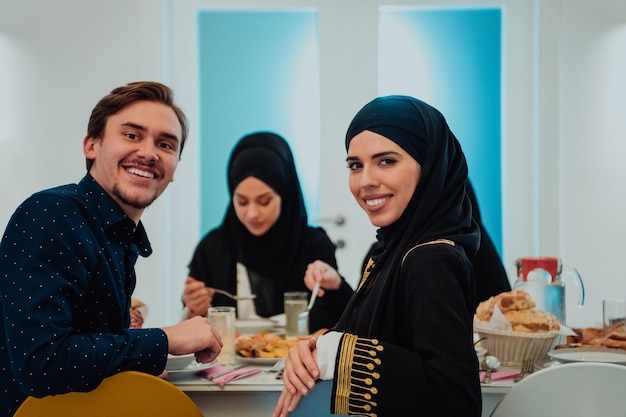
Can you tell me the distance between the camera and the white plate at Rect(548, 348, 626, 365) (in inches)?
78.7

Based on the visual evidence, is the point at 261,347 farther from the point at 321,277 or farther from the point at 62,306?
the point at 62,306

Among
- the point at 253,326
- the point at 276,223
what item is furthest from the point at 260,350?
the point at 276,223

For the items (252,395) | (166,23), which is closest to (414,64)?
(166,23)

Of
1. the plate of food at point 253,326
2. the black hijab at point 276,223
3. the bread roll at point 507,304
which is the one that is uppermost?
the black hijab at point 276,223

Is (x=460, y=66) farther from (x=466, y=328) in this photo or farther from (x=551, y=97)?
(x=466, y=328)

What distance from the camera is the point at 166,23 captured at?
4270mm

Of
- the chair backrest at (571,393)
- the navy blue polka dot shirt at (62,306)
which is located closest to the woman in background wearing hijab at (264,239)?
the navy blue polka dot shirt at (62,306)

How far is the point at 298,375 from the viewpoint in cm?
152

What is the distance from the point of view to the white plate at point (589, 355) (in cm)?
200

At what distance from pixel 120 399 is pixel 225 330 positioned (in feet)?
1.91

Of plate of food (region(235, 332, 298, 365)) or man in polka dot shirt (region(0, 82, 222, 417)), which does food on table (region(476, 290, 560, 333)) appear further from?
man in polka dot shirt (region(0, 82, 222, 417))

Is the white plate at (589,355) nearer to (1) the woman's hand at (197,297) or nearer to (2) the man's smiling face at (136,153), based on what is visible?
(2) the man's smiling face at (136,153)

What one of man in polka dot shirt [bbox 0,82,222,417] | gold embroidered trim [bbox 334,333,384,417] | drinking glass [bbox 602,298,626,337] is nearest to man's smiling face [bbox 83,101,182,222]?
man in polka dot shirt [bbox 0,82,222,417]

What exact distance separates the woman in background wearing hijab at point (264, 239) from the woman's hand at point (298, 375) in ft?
5.27
